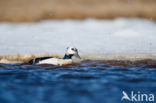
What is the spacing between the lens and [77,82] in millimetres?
6375

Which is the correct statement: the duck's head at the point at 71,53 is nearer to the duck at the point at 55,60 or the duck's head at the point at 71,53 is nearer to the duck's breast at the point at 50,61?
the duck at the point at 55,60

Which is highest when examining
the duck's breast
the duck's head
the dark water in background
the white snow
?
the white snow

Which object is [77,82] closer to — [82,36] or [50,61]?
[50,61]

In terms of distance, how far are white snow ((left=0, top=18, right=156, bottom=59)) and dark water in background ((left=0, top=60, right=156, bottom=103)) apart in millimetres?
1932

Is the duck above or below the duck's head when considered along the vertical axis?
below

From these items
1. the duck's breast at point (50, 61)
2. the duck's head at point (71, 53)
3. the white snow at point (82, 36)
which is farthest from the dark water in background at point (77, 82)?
the white snow at point (82, 36)

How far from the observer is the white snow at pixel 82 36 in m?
10.6

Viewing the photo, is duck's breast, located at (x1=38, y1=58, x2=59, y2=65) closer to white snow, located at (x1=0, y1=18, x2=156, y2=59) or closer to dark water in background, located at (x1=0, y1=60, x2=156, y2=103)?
dark water in background, located at (x1=0, y1=60, x2=156, y2=103)

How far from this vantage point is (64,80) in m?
6.55

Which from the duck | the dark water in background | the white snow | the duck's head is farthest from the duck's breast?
the white snow

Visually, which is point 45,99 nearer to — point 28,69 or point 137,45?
point 28,69

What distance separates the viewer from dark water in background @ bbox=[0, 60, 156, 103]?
5285 mm

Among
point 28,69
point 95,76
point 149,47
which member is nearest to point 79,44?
point 149,47

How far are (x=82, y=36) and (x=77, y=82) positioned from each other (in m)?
6.35
